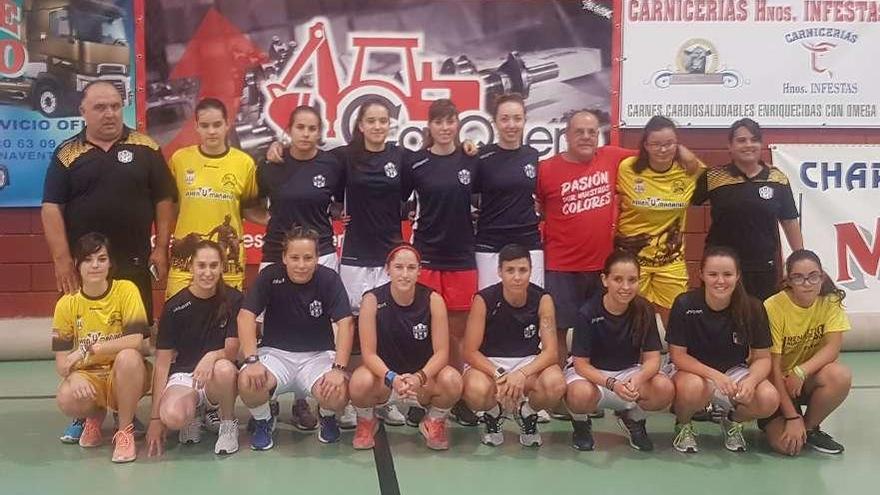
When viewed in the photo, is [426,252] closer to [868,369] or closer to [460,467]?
[460,467]

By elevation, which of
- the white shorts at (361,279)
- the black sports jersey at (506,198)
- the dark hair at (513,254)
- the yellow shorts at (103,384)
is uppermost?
the black sports jersey at (506,198)

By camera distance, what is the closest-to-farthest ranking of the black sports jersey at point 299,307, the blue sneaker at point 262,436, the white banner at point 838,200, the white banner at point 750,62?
the blue sneaker at point 262,436 < the black sports jersey at point 299,307 < the white banner at point 750,62 < the white banner at point 838,200

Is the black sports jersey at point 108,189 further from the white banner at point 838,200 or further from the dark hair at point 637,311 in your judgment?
the white banner at point 838,200

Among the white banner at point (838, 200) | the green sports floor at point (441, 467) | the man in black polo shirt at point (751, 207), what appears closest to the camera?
the green sports floor at point (441, 467)

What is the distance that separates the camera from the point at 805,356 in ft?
12.6

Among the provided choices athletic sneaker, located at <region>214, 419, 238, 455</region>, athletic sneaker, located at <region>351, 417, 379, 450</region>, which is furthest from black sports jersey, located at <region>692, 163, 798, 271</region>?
athletic sneaker, located at <region>214, 419, 238, 455</region>

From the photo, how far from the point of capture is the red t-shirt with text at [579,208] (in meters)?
4.21

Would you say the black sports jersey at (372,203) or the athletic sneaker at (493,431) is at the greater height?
the black sports jersey at (372,203)

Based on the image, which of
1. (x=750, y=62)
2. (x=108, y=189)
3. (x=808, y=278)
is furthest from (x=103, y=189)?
(x=750, y=62)

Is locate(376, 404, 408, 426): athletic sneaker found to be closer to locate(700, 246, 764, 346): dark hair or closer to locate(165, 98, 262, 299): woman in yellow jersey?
locate(165, 98, 262, 299): woman in yellow jersey

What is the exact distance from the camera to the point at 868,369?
526 centimetres

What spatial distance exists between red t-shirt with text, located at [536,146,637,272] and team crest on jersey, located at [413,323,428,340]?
0.80m

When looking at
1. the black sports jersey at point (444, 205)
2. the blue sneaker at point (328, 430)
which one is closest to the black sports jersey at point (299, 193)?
the black sports jersey at point (444, 205)

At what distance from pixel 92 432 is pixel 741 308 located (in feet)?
9.92
